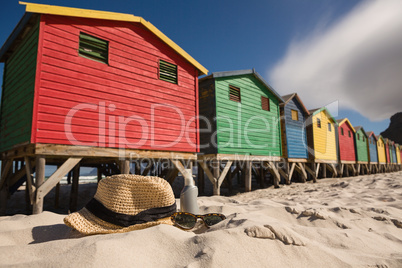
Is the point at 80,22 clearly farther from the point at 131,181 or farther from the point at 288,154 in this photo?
the point at 288,154

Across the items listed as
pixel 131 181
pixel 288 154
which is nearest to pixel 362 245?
pixel 131 181

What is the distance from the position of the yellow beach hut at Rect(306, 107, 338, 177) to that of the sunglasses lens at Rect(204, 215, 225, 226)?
14.6m

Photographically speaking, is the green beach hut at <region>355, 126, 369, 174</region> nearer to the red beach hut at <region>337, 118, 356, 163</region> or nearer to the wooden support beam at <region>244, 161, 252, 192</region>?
the red beach hut at <region>337, 118, 356, 163</region>

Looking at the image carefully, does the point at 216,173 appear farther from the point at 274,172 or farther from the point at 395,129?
the point at 395,129

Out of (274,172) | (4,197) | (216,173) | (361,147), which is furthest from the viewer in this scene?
(361,147)

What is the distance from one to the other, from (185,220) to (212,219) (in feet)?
1.29

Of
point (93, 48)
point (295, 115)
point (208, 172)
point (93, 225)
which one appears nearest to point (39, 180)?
point (93, 48)

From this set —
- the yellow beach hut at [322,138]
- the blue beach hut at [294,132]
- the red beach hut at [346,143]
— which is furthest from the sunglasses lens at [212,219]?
the red beach hut at [346,143]

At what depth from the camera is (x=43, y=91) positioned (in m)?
5.36

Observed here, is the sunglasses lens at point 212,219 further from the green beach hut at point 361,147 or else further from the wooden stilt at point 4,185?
the green beach hut at point 361,147

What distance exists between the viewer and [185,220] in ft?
8.21

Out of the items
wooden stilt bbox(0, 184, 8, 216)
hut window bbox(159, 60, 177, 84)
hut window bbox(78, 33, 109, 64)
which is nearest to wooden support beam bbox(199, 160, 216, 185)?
hut window bbox(159, 60, 177, 84)

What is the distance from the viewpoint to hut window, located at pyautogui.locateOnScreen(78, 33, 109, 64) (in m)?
6.20

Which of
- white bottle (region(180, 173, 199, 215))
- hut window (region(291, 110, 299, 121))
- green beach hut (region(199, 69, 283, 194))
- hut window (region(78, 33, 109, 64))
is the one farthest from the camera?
hut window (region(291, 110, 299, 121))
